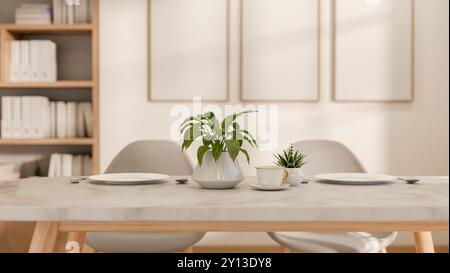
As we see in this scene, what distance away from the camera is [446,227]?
1.32 m

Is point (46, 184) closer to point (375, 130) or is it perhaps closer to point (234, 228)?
point (234, 228)

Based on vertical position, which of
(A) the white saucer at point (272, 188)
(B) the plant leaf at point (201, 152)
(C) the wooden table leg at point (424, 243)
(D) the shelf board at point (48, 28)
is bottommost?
(C) the wooden table leg at point (424, 243)

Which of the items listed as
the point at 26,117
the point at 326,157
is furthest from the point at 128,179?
the point at 26,117

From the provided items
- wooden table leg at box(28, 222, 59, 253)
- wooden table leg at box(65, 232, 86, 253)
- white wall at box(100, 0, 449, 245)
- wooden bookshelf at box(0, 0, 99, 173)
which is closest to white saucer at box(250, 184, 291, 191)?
wooden table leg at box(28, 222, 59, 253)

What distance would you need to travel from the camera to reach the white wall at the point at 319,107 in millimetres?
3148

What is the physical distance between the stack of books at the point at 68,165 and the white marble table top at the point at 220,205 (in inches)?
66.0

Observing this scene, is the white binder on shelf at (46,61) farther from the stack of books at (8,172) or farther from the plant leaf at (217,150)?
the plant leaf at (217,150)

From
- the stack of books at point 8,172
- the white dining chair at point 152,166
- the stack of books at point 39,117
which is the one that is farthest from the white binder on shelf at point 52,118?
the white dining chair at point 152,166

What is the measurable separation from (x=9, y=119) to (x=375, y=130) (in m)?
2.15

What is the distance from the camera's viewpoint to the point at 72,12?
3.13 meters

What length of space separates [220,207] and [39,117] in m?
2.20
